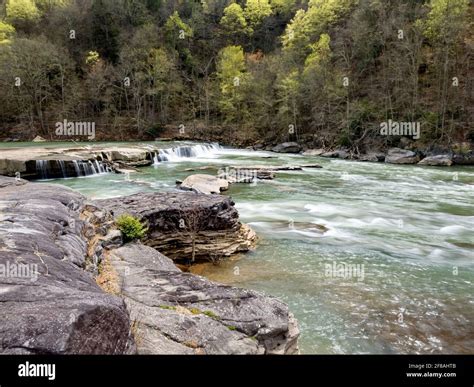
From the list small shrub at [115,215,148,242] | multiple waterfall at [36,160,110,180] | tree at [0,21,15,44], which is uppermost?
tree at [0,21,15,44]

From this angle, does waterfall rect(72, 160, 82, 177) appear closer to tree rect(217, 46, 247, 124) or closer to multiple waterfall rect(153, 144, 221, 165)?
multiple waterfall rect(153, 144, 221, 165)

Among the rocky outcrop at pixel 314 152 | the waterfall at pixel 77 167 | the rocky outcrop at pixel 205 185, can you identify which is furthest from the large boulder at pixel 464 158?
the waterfall at pixel 77 167

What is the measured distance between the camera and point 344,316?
20.5 feet

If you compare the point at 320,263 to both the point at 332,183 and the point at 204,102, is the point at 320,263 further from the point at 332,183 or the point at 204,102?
the point at 204,102

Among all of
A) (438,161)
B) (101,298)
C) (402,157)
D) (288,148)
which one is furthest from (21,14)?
(101,298)

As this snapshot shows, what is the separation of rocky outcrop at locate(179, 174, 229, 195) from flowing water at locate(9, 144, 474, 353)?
1.77ft

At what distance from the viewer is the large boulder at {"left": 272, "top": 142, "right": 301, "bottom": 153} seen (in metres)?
36.4

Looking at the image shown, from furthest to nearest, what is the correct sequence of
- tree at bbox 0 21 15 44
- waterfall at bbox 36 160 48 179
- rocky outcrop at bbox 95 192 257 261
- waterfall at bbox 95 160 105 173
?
tree at bbox 0 21 15 44
waterfall at bbox 95 160 105 173
waterfall at bbox 36 160 48 179
rocky outcrop at bbox 95 192 257 261

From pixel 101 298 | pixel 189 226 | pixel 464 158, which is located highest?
pixel 464 158

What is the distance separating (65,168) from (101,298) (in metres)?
18.7

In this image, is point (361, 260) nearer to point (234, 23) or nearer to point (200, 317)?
point (200, 317)

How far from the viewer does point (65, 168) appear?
20.2 m

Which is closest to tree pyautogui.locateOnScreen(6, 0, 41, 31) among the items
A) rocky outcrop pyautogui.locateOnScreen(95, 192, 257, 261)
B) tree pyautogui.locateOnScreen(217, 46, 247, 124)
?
tree pyautogui.locateOnScreen(217, 46, 247, 124)
